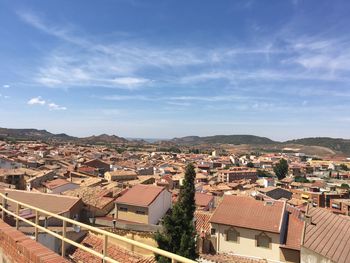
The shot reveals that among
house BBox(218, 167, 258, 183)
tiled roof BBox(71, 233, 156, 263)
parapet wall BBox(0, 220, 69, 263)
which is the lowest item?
house BBox(218, 167, 258, 183)

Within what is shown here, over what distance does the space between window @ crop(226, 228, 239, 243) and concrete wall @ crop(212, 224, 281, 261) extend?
17 centimetres

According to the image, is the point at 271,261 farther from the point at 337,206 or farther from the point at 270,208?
the point at 337,206

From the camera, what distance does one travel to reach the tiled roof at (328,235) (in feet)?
56.7

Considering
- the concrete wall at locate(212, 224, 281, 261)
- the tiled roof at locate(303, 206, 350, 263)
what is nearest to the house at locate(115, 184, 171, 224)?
the concrete wall at locate(212, 224, 281, 261)

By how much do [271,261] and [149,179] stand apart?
36.1 meters

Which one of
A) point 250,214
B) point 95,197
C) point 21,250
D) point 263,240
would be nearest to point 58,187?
point 95,197

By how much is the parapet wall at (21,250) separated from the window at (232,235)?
61.9 ft

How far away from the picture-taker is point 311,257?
17734mm

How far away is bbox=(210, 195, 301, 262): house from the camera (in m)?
22.1

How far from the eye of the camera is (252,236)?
74.7 feet

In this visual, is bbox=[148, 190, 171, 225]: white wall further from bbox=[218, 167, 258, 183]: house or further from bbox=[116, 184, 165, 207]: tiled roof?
bbox=[218, 167, 258, 183]: house

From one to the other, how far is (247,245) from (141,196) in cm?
1093

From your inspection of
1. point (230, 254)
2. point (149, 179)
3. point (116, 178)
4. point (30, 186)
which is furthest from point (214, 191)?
point (230, 254)

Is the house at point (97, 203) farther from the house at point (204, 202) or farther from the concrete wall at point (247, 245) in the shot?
the concrete wall at point (247, 245)
